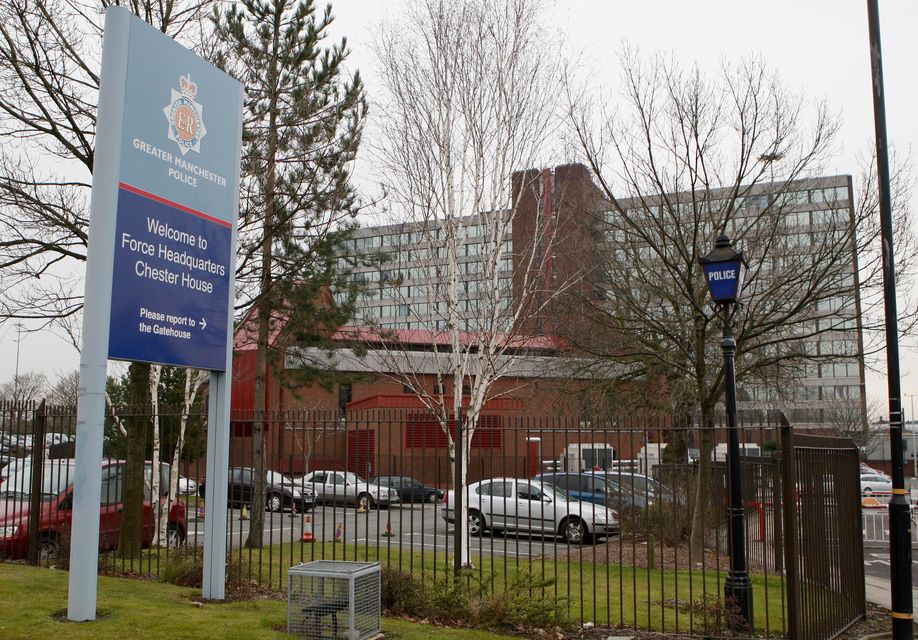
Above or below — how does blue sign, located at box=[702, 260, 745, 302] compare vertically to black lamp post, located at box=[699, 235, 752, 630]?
above

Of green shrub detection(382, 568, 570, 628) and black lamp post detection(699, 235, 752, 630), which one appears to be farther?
green shrub detection(382, 568, 570, 628)

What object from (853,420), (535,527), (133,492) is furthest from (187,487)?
(853,420)

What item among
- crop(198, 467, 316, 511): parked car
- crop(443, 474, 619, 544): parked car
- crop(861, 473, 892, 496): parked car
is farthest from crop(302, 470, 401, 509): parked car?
crop(861, 473, 892, 496): parked car

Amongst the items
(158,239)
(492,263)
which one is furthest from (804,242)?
(158,239)

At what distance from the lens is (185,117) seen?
27.5 ft

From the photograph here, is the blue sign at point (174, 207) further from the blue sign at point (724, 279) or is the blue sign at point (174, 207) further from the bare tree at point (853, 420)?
the bare tree at point (853, 420)

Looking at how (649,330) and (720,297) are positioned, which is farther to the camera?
(649,330)

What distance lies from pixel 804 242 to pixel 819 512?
35.6ft

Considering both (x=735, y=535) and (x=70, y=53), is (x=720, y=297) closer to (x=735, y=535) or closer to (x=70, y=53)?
(x=735, y=535)

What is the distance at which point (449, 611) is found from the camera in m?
8.86

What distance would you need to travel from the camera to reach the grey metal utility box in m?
7.32

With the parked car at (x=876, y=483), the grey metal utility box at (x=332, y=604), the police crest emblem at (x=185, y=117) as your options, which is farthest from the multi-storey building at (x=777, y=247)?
the parked car at (x=876, y=483)

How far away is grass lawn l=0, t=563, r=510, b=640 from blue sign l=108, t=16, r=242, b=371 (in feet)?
7.84

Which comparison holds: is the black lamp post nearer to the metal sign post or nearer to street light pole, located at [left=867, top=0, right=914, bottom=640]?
street light pole, located at [left=867, top=0, right=914, bottom=640]
